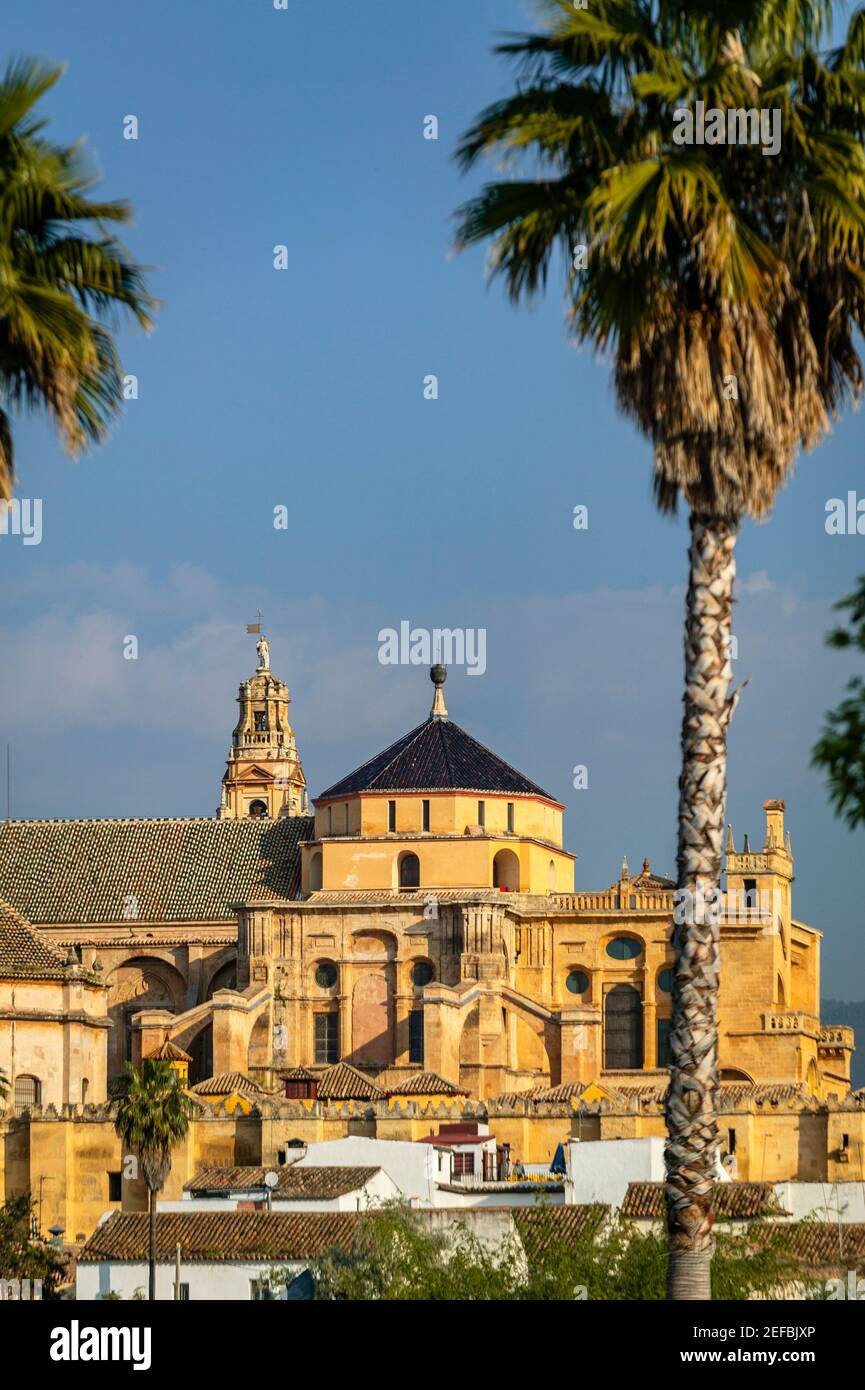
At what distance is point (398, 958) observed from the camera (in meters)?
88.7

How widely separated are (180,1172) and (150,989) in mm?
18880

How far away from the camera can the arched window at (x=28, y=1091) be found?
7850 centimetres

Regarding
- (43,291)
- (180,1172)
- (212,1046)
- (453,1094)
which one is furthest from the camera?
(212,1046)

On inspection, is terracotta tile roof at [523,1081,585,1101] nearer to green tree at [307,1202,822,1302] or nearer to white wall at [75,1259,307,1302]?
white wall at [75,1259,307,1302]

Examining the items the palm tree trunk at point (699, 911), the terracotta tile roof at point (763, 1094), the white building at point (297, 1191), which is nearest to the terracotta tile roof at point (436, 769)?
the terracotta tile roof at point (763, 1094)

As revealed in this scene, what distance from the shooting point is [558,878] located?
93.2 m

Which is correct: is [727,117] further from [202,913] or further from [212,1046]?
[202,913]

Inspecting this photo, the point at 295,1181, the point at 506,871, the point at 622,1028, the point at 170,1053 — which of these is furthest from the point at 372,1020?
the point at 295,1181

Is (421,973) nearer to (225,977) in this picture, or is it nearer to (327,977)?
(327,977)

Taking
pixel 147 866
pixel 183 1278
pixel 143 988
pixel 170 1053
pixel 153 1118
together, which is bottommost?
pixel 183 1278

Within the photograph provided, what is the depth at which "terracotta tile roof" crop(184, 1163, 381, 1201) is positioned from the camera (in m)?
61.2

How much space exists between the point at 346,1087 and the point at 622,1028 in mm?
12199

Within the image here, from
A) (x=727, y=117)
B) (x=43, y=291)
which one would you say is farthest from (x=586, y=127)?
(x=43, y=291)

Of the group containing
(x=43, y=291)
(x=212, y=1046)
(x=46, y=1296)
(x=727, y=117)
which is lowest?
(x=46, y=1296)
